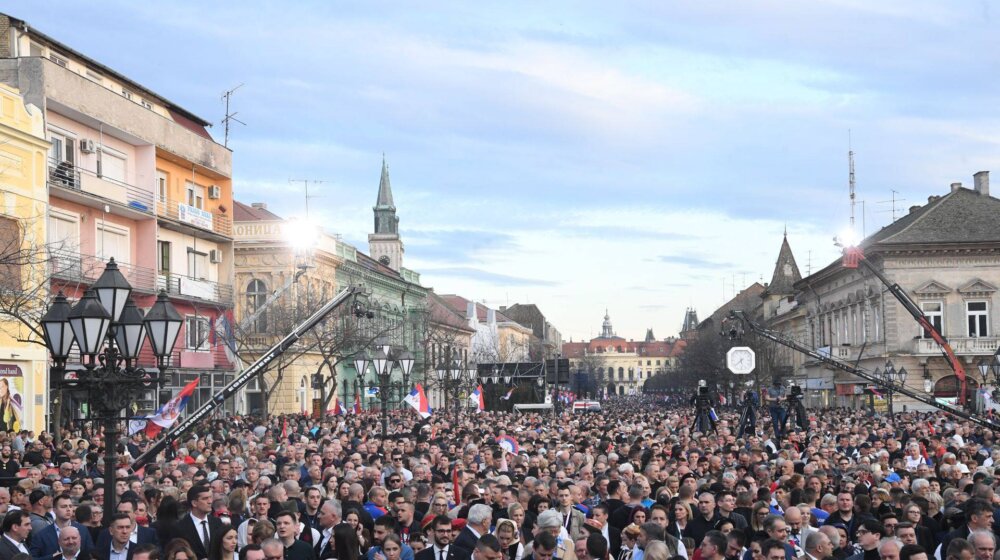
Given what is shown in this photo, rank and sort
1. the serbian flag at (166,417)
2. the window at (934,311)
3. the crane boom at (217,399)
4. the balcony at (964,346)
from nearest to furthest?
the crane boom at (217,399), the serbian flag at (166,417), the balcony at (964,346), the window at (934,311)

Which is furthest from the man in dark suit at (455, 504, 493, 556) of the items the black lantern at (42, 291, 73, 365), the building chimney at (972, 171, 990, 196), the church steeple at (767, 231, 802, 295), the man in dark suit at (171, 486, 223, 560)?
the church steeple at (767, 231, 802, 295)

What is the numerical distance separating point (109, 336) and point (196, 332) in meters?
37.0

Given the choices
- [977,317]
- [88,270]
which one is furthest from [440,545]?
[977,317]

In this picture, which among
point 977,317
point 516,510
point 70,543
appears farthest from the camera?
point 977,317

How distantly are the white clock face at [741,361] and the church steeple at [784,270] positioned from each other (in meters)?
64.3

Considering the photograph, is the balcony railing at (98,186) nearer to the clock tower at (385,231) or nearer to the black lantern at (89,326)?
the black lantern at (89,326)

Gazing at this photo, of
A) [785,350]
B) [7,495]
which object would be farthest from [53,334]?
[785,350]

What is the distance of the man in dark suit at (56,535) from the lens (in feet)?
36.0

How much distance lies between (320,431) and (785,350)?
72.0 m

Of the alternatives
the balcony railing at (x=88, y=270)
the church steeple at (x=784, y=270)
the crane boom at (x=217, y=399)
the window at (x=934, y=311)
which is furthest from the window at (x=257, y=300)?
the church steeple at (x=784, y=270)

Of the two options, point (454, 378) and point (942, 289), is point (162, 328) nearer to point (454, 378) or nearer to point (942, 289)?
point (454, 378)

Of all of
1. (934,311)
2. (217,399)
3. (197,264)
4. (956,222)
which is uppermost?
(956,222)

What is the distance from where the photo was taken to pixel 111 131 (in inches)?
1658

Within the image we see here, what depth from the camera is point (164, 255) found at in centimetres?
4684
